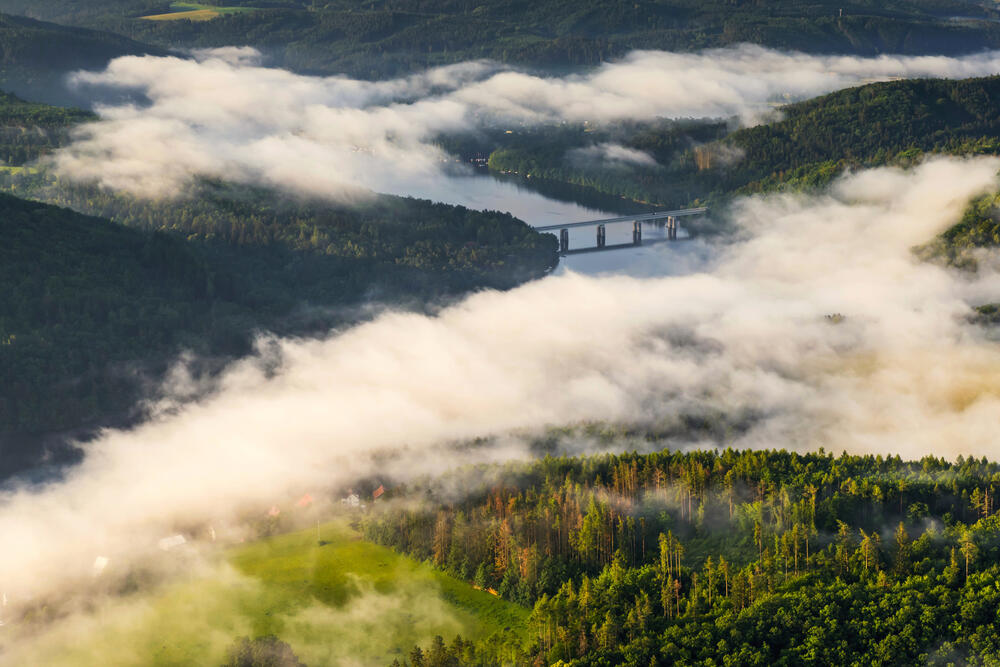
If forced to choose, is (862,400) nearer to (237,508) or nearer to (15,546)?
(237,508)

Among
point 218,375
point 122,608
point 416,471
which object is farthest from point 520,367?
point 122,608

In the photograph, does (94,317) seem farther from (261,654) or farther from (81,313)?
(261,654)

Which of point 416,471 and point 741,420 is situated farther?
point 741,420

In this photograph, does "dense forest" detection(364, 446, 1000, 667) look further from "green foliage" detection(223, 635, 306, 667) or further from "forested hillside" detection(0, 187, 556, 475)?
"forested hillside" detection(0, 187, 556, 475)

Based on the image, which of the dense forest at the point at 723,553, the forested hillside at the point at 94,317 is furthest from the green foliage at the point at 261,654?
the forested hillside at the point at 94,317

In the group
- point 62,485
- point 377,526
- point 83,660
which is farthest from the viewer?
point 62,485

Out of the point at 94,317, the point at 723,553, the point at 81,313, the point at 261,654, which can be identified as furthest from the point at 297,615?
the point at 94,317

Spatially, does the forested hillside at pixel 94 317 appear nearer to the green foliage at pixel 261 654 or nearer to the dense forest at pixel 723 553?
the dense forest at pixel 723 553
